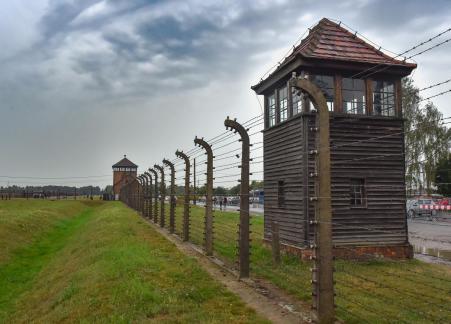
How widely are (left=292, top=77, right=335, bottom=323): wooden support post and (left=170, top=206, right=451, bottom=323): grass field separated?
1.51 ft

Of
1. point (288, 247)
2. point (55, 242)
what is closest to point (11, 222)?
point (55, 242)

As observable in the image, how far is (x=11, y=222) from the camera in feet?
81.4

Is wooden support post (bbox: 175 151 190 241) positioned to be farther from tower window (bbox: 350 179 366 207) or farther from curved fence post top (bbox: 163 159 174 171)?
tower window (bbox: 350 179 366 207)

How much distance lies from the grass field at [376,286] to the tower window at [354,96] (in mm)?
5176

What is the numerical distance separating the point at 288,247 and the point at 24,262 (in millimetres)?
11174

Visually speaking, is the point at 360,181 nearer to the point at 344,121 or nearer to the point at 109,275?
the point at 344,121

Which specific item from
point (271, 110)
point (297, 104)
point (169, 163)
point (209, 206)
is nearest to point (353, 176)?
point (297, 104)

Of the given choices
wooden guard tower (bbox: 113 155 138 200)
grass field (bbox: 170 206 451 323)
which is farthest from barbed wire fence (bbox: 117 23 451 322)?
wooden guard tower (bbox: 113 155 138 200)

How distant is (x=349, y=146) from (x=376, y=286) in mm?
5586

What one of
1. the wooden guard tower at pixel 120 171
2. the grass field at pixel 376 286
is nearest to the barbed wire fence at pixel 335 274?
the grass field at pixel 376 286

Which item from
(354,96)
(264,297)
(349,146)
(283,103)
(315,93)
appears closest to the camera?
(315,93)

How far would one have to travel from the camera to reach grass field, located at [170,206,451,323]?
779 cm

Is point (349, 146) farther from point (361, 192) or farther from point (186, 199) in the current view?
point (186, 199)

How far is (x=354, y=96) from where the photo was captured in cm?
1538
